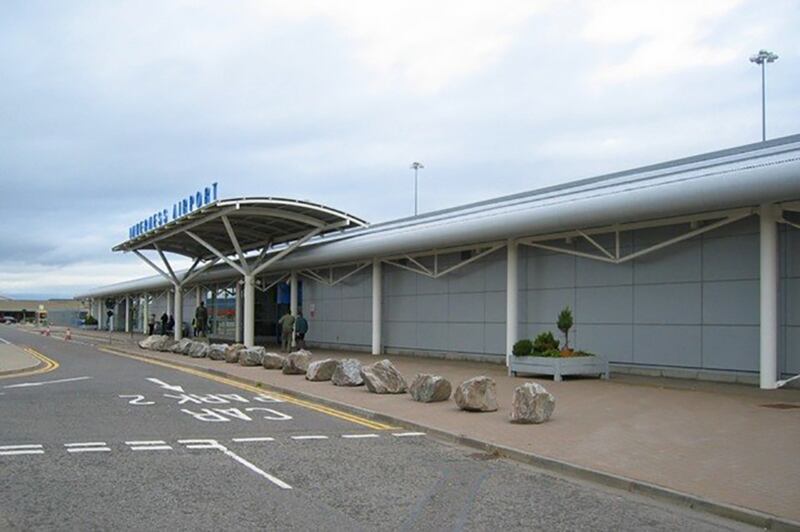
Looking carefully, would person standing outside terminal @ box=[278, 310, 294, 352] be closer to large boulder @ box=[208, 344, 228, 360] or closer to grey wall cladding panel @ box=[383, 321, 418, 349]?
grey wall cladding panel @ box=[383, 321, 418, 349]

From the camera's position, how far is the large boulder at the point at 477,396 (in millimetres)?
13781

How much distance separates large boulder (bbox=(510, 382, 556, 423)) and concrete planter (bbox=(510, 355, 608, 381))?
6151mm

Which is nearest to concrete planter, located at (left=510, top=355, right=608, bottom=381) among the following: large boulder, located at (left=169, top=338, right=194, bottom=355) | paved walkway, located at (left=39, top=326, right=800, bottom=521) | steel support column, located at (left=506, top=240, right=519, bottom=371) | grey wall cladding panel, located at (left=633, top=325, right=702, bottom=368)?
paved walkway, located at (left=39, top=326, right=800, bottom=521)

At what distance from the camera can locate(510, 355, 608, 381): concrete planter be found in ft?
61.1

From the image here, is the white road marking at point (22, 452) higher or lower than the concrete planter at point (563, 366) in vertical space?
lower

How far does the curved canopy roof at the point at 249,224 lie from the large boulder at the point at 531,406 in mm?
17914

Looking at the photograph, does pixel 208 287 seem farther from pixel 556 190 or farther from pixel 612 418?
pixel 612 418

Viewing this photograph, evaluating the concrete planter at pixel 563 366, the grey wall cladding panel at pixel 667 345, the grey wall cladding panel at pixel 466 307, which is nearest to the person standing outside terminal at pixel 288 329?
the grey wall cladding panel at pixel 466 307

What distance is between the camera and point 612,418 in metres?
12.8

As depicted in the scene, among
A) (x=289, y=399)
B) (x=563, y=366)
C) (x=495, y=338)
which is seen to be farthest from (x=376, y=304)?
(x=289, y=399)

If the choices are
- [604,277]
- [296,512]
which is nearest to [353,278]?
[604,277]

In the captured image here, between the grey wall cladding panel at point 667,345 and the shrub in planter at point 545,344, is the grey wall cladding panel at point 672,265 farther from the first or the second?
the shrub in planter at point 545,344

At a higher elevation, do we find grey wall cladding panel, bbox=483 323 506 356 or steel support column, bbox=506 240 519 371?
steel support column, bbox=506 240 519 371

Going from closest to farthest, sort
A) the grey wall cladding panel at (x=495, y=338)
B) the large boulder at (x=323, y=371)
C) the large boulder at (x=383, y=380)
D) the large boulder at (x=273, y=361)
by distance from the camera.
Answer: the large boulder at (x=383, y=380) < the large boulder at (x=323, y=371) < the large boulder at (x=273, y=361) < the grey wall cladding panel at (x=495, y=338)
